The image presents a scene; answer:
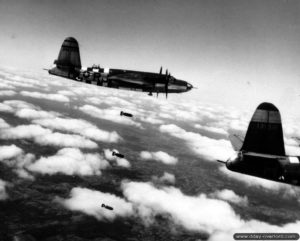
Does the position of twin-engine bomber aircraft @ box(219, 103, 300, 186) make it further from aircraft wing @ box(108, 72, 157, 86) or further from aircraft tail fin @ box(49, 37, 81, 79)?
aircraft tail fin @ box(49, 37, 81, 79)

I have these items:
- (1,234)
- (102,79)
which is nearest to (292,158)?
(102,79)

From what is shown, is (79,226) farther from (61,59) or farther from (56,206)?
(61,59)

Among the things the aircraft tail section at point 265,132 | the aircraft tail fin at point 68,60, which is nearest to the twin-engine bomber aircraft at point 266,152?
the aircraft tail section at point 265,132

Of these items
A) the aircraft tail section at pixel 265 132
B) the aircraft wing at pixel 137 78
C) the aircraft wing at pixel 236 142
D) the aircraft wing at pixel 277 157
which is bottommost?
the aircraft wing at pixel 277 157

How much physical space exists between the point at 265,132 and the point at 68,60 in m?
30.4

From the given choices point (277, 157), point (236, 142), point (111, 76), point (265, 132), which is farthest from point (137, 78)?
point (277, 157)

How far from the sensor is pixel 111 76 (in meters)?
34.5

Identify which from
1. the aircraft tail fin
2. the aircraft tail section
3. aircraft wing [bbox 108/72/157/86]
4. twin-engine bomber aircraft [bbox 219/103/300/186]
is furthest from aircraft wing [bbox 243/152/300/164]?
the aircraft tail fin

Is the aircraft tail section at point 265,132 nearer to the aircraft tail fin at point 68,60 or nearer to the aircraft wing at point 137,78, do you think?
Result: the aircraft wing at point 137,78

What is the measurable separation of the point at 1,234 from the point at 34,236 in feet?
71.9

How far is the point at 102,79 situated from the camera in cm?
3481

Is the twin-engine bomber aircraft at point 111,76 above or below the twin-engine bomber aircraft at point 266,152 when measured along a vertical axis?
above

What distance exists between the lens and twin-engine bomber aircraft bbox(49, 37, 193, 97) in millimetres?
32781

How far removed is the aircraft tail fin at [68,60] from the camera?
35.0m
